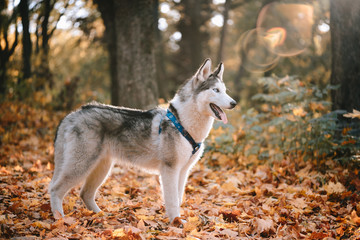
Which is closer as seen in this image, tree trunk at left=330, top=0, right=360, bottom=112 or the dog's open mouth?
the dog's open mouth

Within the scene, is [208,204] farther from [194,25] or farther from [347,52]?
[194,25]

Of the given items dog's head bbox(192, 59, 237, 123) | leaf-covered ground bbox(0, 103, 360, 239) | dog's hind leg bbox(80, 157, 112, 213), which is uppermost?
dog's head bbox(192, 59, 237, 123)

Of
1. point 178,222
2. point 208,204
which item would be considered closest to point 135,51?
point 208,204

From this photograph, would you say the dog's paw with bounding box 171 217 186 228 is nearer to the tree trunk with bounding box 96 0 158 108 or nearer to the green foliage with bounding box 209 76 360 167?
the green foliage with bounding box 209 76 360 167

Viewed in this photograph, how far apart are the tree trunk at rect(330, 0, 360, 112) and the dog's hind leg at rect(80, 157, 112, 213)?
4.97 metres

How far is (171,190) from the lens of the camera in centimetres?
375

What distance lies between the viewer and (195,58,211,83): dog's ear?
12.9ft

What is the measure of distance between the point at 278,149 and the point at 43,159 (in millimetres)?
5524

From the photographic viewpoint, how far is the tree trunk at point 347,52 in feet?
19.8

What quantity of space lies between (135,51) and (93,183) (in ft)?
15.1

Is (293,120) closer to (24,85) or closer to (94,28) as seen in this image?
(24,85)

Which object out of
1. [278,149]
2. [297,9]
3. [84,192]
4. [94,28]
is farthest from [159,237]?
[297,9]

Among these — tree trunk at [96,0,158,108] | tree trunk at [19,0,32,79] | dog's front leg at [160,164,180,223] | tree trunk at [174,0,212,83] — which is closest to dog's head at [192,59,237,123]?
dog's front leg at [160,164,180,223]

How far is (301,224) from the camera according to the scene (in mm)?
3723
